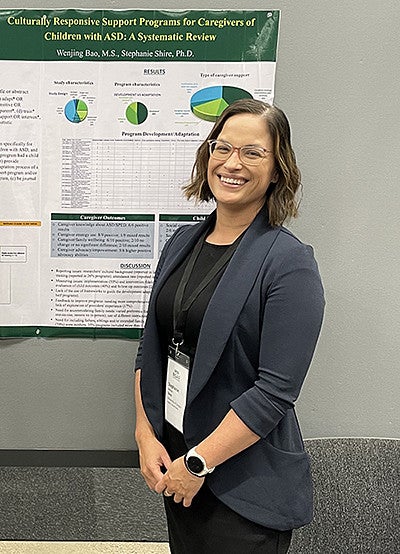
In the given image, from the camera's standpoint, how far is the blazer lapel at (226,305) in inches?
60.4

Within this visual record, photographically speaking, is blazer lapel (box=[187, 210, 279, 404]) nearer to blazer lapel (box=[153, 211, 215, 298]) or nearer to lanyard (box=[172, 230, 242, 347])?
lanyard (box=[172, 230, 242, 347])

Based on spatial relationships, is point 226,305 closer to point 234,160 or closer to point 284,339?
point 284,339

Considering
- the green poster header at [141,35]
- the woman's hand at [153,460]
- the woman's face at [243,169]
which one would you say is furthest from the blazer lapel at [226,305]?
the green poster header at [141,35]

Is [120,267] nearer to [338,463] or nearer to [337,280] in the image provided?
[337,280]

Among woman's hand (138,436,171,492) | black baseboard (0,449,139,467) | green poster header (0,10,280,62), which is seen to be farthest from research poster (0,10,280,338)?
woman's hand (138,436,171,492)

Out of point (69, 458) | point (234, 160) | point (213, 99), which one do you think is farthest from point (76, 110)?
point (69, 458)

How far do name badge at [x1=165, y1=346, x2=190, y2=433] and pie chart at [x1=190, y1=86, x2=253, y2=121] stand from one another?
3.01 ft

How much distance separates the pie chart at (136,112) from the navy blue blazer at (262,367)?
2.70 feet

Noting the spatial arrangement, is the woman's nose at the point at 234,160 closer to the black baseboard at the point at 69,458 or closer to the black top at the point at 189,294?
the black top at the point at 189,294

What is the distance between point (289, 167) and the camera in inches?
62.4

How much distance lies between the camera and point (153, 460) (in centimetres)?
173

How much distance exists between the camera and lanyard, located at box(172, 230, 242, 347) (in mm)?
1621

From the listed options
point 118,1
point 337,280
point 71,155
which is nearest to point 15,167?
point 71,155

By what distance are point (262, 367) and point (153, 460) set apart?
16.8 inches
